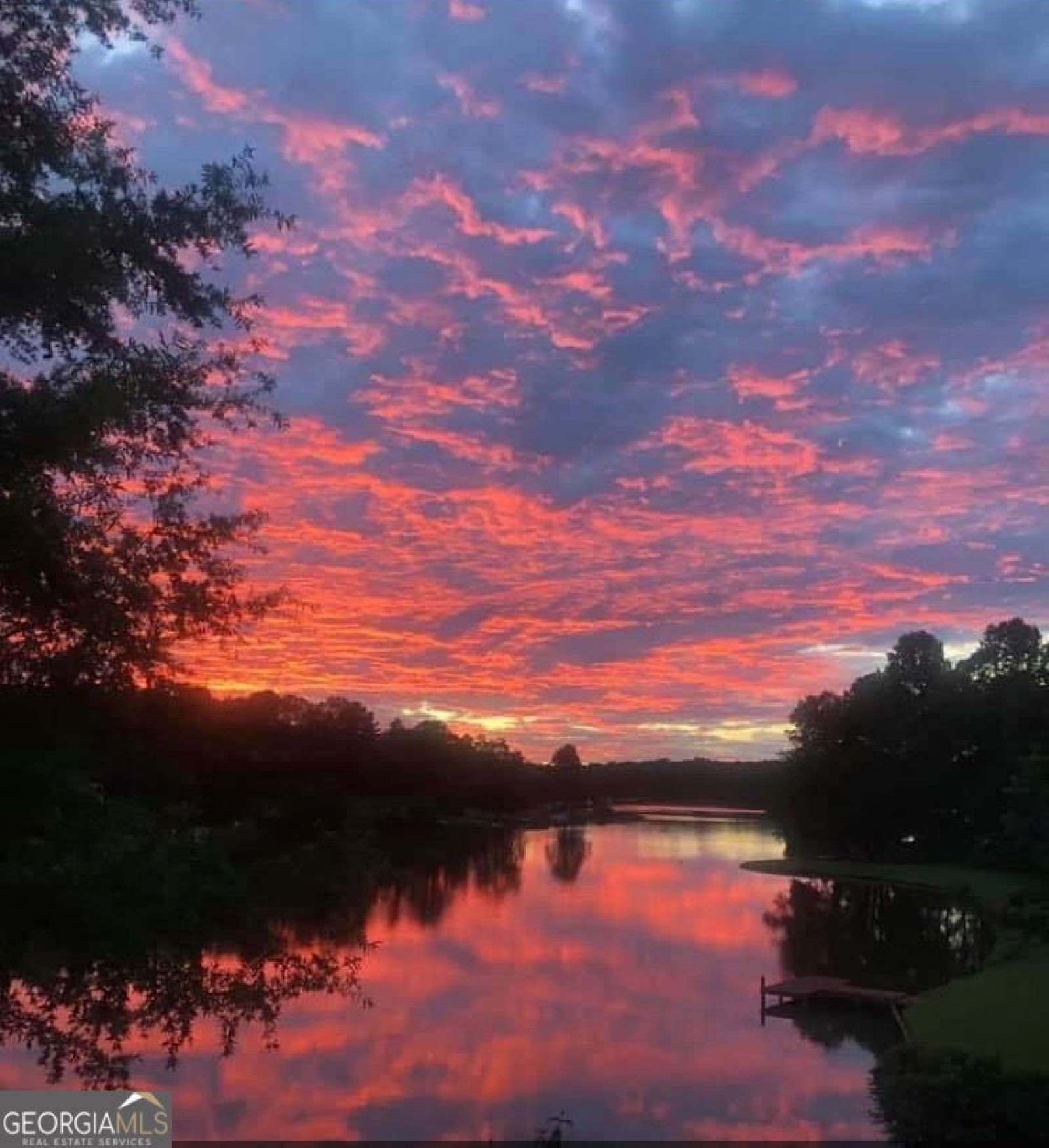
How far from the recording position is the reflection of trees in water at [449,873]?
5206 centimetres

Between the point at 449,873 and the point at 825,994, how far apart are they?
40212 mm

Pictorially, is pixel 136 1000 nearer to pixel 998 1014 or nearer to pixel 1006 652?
pixel 998 1014

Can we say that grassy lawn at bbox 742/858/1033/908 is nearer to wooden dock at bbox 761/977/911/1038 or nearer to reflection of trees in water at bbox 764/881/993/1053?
reflection of trees in water at bbox 764/881/993/1053

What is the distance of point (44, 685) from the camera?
5023 millimetres

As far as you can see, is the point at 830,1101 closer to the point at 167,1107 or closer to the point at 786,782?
the point at 167,1107

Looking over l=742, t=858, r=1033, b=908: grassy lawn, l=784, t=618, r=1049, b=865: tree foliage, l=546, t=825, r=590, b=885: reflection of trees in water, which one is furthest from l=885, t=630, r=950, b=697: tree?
l=546, t=825, r=590, b=885: reflection of trees in water

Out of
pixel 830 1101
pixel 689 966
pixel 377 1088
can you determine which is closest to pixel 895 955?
pixel 689 966

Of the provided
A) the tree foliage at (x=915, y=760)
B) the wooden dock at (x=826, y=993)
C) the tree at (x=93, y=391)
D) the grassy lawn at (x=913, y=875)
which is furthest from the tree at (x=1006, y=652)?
the tree at (x=93, y=391)

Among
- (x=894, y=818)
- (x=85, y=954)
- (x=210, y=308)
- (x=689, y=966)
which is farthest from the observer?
(x=894, y=818)

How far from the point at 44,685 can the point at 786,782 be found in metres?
89.3

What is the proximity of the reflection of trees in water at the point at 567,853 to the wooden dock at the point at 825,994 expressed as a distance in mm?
34607

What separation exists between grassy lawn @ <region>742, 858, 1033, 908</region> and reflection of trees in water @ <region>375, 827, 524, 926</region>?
19442 millimetres

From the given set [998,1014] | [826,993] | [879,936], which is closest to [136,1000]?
[998,1014]

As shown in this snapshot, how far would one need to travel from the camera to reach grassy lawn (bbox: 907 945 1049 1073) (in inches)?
839
